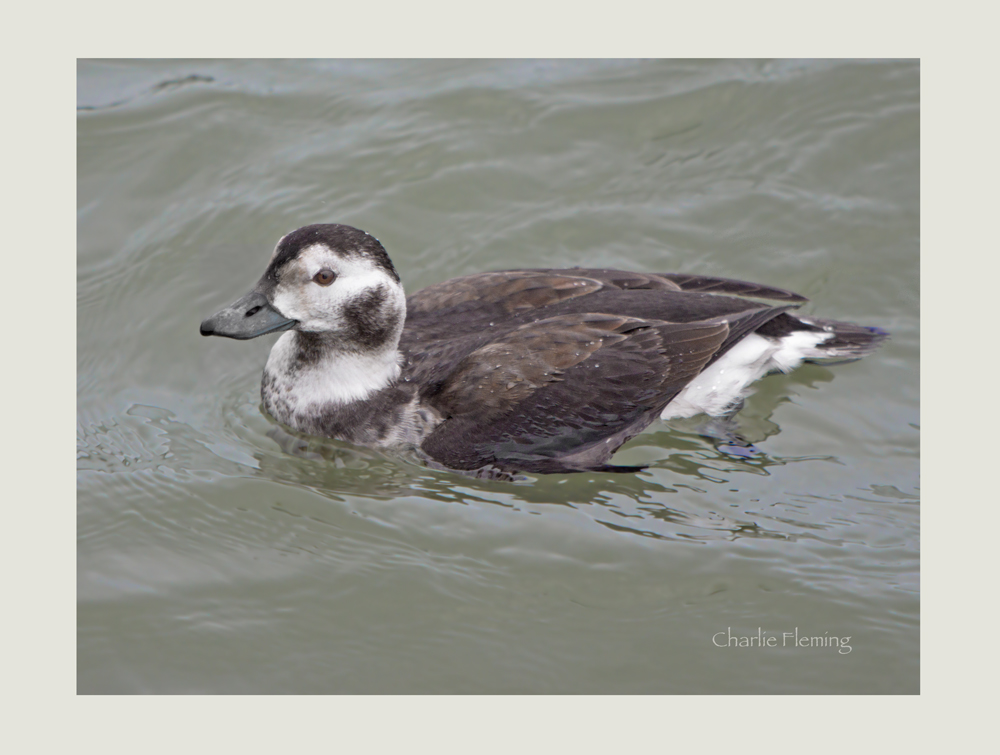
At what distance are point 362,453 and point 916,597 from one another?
3.72 metres

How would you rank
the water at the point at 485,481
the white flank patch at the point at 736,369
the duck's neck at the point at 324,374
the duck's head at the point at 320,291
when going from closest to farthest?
1. the water at the point at 485,481
2. the duck's head at the point at 320,291
3. the duck's neck at the point at 324,374
4. the white flank patch at the point at 736,369

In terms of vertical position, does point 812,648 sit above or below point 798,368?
below

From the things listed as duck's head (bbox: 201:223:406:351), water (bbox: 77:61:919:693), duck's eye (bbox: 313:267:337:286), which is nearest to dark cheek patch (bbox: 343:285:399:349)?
duck's head (bbox: 201:223:406:351)

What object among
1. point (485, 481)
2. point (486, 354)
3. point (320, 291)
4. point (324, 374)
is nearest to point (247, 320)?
point (320, 291)

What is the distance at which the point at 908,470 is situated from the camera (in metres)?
7.09

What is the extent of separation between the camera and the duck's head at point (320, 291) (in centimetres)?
653

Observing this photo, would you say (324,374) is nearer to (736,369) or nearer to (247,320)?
(247,320)

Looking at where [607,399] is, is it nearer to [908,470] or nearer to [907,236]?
[908,470]

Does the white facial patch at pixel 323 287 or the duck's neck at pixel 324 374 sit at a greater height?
the white facial patch at pixel 323 287

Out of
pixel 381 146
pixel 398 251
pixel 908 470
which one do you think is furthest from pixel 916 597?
pixel 381 146

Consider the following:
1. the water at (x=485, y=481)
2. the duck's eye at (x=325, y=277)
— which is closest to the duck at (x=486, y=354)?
the duck's eye at (x=325, y=277)

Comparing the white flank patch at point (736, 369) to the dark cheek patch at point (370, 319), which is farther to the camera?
the white flank patch at point (736, 369)

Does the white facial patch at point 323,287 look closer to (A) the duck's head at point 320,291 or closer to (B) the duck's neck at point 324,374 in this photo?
(A) the duck's head at point 320,291

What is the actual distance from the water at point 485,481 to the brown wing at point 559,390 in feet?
0.84
